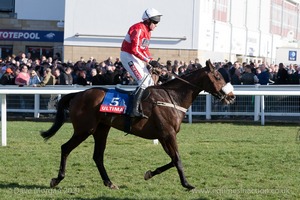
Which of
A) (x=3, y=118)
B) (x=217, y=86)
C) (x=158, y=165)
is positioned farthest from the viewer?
(x=3, y=118)

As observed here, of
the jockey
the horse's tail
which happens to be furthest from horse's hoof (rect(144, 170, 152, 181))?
the horse's tail

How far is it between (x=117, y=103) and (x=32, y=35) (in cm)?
2682

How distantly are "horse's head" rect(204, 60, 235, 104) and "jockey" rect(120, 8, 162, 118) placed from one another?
74 centimetres

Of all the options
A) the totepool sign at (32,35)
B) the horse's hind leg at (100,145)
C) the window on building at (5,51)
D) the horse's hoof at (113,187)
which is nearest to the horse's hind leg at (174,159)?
the horse's hoof at (113,187)

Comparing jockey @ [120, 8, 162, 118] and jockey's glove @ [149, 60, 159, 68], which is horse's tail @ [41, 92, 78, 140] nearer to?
jockey @ [120, 8, 162, 118]

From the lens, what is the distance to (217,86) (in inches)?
364

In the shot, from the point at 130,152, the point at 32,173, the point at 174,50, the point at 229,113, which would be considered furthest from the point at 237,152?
the point at 174,50

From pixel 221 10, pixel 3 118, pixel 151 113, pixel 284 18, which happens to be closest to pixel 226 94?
pixel 151 113

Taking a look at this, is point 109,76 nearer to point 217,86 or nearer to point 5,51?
point 217,86

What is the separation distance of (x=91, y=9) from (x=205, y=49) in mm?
5355

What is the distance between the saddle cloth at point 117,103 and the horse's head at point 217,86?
3.40 feet

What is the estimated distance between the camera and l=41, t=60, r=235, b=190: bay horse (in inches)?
351

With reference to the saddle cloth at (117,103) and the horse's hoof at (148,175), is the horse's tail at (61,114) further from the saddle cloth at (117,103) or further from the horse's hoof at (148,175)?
the horse's hoof at (148,175)

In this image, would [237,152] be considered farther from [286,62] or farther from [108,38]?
[286,62]
